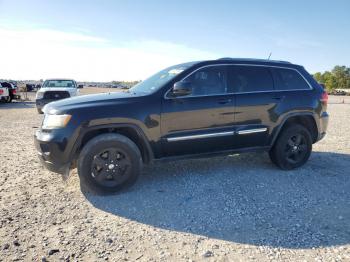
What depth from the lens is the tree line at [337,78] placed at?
118 meters

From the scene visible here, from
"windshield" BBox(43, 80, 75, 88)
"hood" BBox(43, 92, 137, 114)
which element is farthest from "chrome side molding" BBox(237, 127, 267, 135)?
"windshield" BBox(43, 80, 75, 88)

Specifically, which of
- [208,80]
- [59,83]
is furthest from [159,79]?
[59,83]

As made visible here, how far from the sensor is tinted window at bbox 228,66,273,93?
5441 mm

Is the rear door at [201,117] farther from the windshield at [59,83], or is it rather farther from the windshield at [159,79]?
the windshield at [59,83]

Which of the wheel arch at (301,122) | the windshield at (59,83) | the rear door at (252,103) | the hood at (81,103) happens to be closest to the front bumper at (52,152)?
the hood at (81,103)

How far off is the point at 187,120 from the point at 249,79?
1439mm

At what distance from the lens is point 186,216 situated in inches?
160

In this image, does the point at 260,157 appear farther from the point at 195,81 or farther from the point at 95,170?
the point at 95,170

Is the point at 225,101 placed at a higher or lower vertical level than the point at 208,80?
lower

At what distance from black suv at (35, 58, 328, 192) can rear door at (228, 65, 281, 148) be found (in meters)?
0.02

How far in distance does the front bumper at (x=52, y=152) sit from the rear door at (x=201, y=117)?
145 cm

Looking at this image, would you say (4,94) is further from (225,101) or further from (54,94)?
(225,101)

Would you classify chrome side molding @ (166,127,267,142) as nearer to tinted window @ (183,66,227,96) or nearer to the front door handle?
the front door handle

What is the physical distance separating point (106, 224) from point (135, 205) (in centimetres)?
60
